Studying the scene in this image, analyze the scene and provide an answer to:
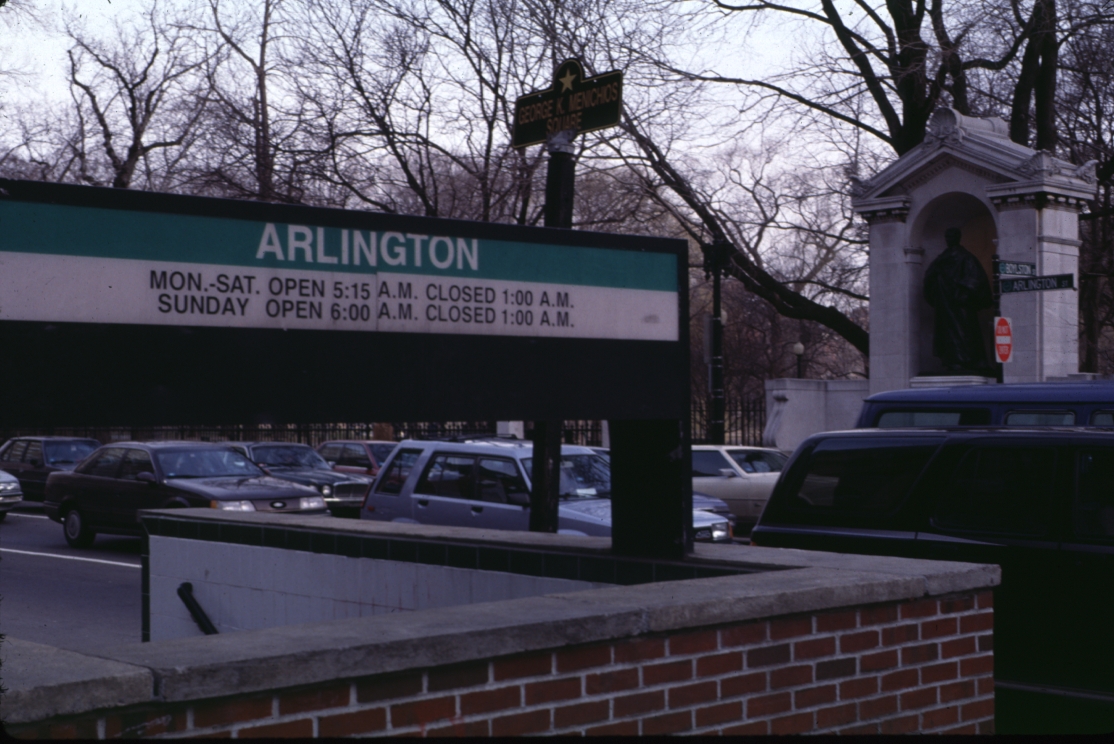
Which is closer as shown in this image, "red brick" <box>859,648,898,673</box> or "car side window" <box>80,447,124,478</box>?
"red brick" <box>859,648,898,673</box>

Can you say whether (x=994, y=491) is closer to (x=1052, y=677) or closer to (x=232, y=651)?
(x=1052, y=677)

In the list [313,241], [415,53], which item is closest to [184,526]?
[313,241]

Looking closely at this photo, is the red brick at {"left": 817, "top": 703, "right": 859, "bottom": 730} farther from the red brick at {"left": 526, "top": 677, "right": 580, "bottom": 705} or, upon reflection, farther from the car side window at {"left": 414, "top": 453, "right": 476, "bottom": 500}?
the car side window at {"left": 414, "top": 453, "right": 476, "bottom": 500}

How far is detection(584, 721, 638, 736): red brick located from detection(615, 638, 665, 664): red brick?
0.16 metres

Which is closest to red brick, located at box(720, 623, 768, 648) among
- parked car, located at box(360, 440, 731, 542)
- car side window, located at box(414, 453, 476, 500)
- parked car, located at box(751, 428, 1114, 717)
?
parked car, located at box(751, 428, 1114, 717)

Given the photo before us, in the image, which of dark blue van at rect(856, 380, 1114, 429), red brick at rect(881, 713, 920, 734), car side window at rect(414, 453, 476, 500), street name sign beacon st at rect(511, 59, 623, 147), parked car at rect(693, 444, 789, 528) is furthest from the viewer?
parked car at rect(693, 444, 789, 528)

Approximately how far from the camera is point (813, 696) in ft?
11.9

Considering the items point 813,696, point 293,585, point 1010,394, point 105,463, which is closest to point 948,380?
point 1010,394

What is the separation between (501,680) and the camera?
9.93ft

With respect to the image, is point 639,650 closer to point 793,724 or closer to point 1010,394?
point 793,724

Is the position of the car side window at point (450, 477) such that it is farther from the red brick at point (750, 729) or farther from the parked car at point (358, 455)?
the parked car at point (358, 455)

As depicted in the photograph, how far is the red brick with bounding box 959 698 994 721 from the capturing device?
13.4 ft

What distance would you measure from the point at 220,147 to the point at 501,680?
73.9 ft

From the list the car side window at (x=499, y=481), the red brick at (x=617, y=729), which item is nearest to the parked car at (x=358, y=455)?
the car side window at (x=499, y=481)
